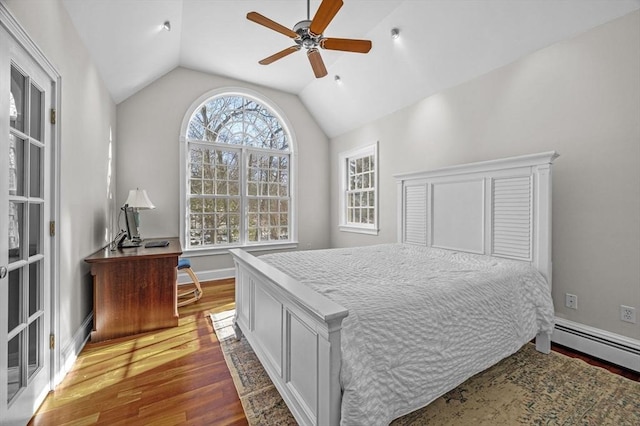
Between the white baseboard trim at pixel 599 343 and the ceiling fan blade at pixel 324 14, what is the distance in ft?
9.90

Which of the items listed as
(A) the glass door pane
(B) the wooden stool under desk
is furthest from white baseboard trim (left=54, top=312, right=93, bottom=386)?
(B) the wooden stool under desk

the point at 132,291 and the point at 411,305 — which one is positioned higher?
the point at 411,305

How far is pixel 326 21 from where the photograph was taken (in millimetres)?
1950

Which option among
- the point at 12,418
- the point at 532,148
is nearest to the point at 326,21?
the point at 532,148

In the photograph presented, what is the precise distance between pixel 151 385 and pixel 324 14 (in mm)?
2724

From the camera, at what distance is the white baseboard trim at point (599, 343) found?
2004 mm

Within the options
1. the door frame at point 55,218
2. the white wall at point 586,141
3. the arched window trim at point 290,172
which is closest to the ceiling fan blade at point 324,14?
the door frame at point 55,218

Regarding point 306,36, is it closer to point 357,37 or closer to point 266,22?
point 266,22

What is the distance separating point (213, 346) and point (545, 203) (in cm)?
293

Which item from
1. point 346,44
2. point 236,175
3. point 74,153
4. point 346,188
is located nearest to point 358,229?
point 346,188

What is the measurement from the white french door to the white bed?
47.9 inches

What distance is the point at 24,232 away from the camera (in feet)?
5.10

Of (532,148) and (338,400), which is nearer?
(338,400)

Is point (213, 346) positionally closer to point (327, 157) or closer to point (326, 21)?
point (326, 21)
